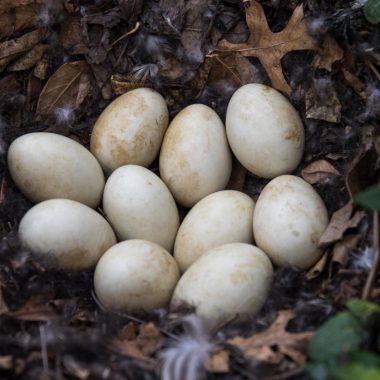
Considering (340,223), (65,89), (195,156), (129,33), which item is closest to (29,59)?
(65,89)

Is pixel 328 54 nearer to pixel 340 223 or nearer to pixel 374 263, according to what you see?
pixel 340 223

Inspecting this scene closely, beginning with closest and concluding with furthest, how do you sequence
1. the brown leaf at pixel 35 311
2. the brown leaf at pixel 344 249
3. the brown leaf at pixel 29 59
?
1. the brown leaf at pixel 35 311
2. the brown leaf at pixel 344 249
3. the brown leaf at pixel 29 59

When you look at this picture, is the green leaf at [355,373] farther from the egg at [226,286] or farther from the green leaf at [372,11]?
the green leaf at [372,11]

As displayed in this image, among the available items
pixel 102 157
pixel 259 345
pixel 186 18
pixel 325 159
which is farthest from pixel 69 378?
pixel 186 18

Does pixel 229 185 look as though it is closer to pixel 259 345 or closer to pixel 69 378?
pixel 259 345

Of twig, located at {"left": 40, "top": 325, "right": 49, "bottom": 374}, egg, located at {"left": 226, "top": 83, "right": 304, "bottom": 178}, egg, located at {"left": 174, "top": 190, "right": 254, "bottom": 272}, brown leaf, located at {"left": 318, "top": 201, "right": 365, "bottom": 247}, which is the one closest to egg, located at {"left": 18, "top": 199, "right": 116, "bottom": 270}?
egg, located at {"left": 174, "top": 190, "right": 254, "bottom": 272}

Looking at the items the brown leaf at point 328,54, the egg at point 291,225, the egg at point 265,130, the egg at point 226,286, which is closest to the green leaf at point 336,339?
the egg at point 226,286
